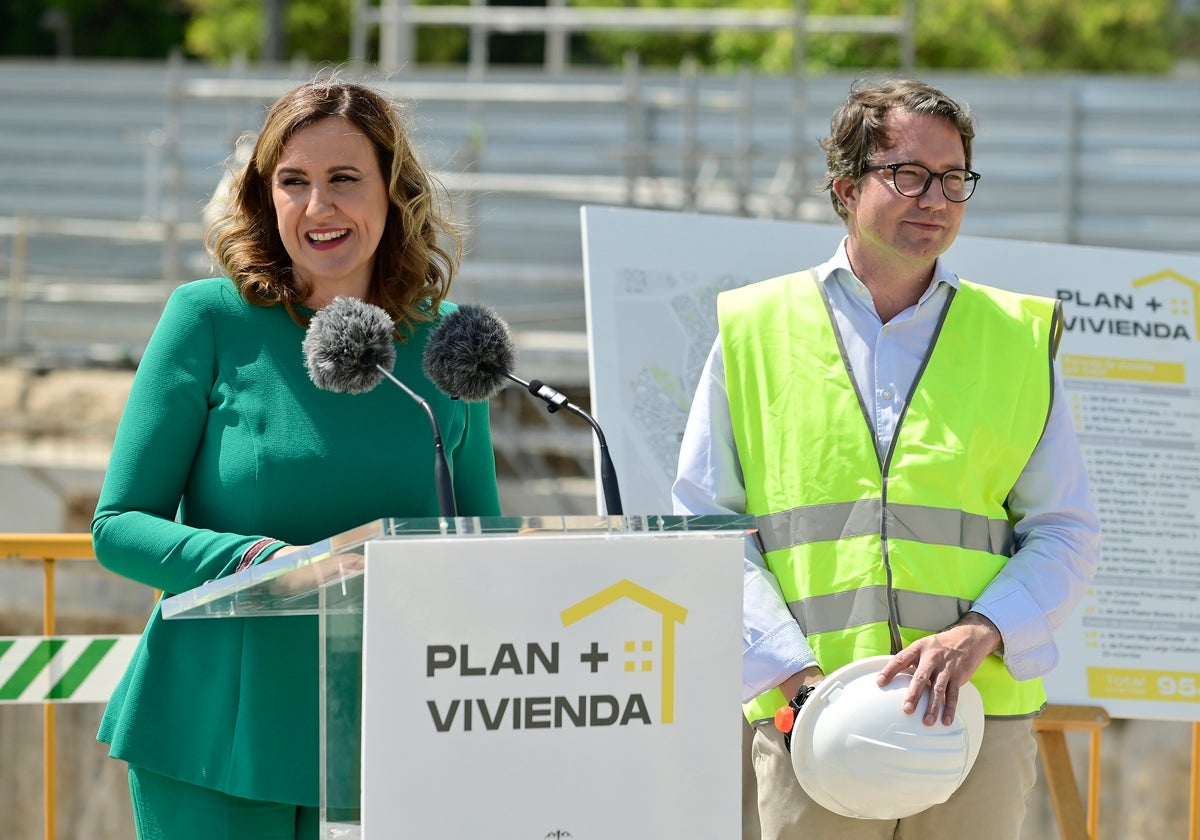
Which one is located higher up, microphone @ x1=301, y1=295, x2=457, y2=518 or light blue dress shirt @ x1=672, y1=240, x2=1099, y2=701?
microphone @ x1=301, y1=295, x2=457, y2=518

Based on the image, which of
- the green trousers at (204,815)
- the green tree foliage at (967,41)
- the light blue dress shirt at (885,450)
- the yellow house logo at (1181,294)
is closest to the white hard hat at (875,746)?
the light blue dress shirt at (885,450)

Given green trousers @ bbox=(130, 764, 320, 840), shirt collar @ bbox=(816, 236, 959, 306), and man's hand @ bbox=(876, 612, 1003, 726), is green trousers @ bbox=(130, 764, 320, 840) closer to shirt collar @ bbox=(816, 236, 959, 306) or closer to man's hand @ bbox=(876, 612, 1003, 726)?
man's hand @ bbox=(876, 612, 1003, 726)

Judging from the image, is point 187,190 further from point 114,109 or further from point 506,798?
point 506,798

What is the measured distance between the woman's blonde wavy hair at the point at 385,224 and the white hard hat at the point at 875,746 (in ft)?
3.05

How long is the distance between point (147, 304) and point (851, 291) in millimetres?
8612

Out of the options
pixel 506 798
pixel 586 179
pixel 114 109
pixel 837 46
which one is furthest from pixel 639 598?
pixel 837 46

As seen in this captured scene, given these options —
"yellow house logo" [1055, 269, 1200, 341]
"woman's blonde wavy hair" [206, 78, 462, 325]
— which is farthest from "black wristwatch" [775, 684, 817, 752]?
"yellow house logo" [1055, 269, 1200, 341]

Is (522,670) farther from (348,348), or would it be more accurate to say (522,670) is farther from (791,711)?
(791,711)

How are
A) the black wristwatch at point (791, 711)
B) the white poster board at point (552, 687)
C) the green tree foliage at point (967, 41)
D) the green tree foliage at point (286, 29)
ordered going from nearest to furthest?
the white poster board at point (552, 687) < the black wristwatch at point (791, 711) < the green tree foliage at point (967, 41) < the green tree foliage at point (286, 29)

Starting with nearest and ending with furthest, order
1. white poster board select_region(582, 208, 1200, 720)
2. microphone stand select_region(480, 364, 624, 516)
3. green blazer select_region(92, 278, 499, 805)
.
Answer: microphone stand select_region(480, 364, 624, 516) < green blazer select_region(92, 278, 499, 805) < white poster board select_region(582, 208, 1200, 720)

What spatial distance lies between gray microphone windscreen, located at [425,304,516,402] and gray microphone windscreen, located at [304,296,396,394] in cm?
7

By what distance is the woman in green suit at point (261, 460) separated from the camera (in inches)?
81.7

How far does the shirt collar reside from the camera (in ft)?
8.98

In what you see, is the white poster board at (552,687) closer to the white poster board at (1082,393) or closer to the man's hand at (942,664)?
the man's hand at (942,664)
